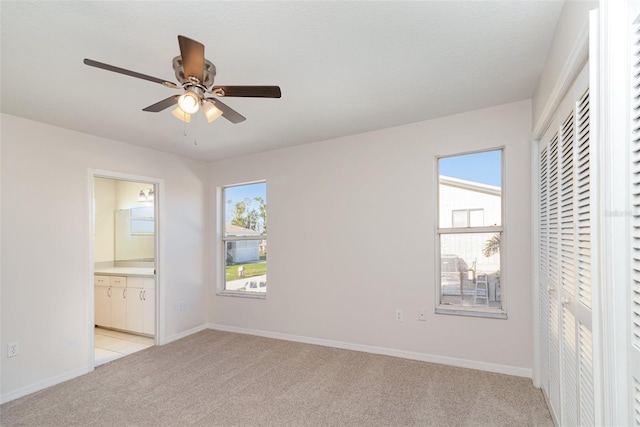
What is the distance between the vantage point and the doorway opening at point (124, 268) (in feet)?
13.6

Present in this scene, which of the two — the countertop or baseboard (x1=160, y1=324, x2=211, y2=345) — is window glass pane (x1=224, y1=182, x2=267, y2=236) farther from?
baseboard (x1=160, y1=324, x2=211, y2=345)

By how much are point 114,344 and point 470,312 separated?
4342mm

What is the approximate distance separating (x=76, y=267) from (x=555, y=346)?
430cm

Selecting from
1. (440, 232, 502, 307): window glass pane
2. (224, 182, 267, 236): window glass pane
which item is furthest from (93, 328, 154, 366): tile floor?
(440, 232, 502, 307): window glass pane

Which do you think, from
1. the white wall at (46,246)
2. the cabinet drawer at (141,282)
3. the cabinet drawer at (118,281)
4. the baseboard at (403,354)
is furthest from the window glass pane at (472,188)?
the cabinet drawer at (118,281)

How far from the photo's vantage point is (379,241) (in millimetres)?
3615

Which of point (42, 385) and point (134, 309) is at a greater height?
point (134, 309)

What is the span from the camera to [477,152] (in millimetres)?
3242

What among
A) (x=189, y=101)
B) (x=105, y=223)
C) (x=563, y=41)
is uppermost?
(x=563, y=41)

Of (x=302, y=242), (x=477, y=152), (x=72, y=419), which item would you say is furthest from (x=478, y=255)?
(x=72, y=419)

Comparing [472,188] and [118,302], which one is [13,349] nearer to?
[118,302]

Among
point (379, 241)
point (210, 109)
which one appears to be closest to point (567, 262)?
point (379, 241)

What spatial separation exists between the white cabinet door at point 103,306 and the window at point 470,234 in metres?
4.60

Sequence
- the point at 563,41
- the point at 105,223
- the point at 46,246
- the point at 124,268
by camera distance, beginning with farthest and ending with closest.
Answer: the point at 105,223, the point at 124,268, the point at 46,246, the point at 563,41
